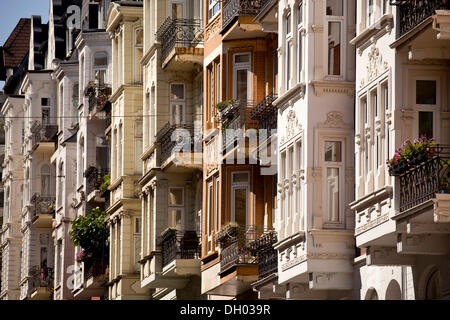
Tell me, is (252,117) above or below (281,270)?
above

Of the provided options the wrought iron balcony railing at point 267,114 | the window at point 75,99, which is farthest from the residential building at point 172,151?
the window at point 75,99

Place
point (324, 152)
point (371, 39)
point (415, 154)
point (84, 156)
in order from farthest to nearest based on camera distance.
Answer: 1. point (84, 156)
2. point (324, 152)
3. point (371, 39)
4. point (415, 154)

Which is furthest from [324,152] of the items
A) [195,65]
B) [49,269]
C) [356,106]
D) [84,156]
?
[49,269]

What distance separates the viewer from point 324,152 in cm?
3456

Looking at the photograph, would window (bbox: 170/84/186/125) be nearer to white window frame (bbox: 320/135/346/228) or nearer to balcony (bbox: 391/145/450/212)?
white window frame (bbox: 320/135/346/228)

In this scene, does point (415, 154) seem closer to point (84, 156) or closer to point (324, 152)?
point (324, 152)

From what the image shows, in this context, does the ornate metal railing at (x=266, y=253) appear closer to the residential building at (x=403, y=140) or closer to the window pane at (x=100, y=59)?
the residential building at (x=403, y=140)

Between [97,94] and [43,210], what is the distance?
1559 centimetres

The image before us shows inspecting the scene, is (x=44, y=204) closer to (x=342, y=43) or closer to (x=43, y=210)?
(x=43, y=210)

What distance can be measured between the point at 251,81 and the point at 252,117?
2443mm

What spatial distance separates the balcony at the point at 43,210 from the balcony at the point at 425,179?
50.3 m

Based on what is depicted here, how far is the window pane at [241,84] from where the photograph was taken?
143 feet

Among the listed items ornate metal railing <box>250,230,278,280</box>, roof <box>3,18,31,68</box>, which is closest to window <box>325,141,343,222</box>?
ornate metal railing <box>250,230,278,280</box>

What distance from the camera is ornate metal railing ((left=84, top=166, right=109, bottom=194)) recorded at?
64562 mm
